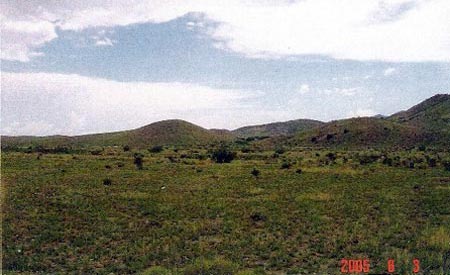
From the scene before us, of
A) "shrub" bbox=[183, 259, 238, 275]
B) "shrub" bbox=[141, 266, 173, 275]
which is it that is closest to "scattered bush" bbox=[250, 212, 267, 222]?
"shrub" bbox=[183, 259, 238, 275]

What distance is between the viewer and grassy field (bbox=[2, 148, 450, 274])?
1688cm

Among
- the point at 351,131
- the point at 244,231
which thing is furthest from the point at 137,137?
the point at 244,231

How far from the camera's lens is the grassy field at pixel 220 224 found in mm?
16875

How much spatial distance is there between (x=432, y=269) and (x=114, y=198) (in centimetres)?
1988

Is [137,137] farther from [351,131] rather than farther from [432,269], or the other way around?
[432,269]

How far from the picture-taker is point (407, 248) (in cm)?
1833

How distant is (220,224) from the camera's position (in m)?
22.8
